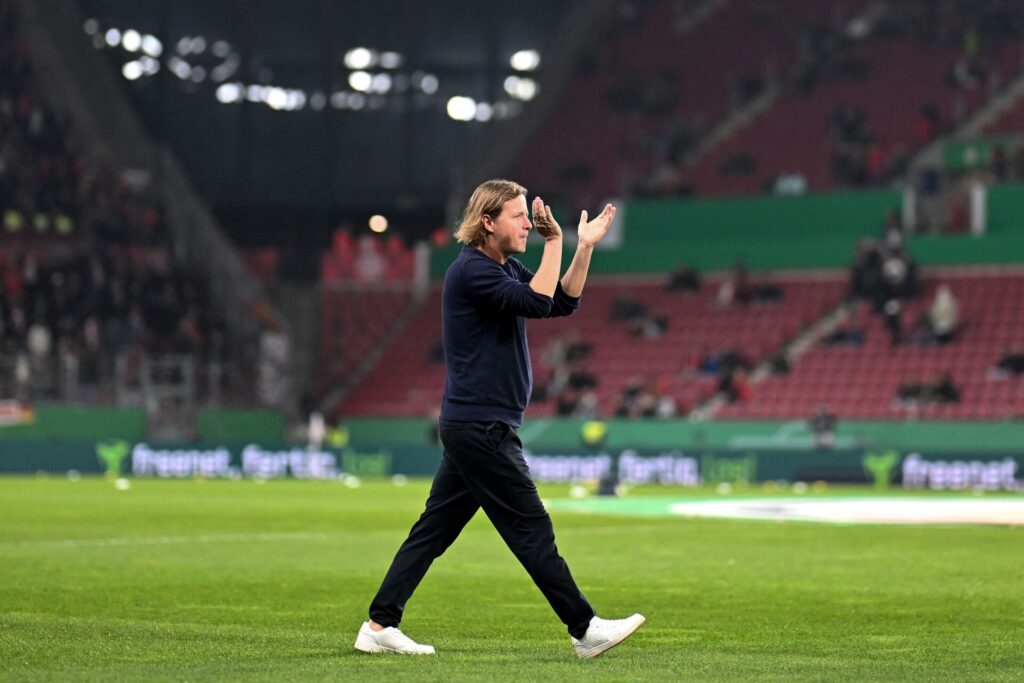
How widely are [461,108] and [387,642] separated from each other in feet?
162

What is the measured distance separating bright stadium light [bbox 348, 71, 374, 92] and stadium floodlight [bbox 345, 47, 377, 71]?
0.60 feet

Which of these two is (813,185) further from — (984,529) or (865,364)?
(984,529)

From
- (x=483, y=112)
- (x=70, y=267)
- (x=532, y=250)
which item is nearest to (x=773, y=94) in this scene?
(x=532, y=250)

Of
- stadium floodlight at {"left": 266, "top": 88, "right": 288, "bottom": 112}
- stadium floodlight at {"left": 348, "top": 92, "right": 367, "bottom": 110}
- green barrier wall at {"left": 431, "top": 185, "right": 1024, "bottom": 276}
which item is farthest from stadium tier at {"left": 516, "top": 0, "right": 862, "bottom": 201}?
stadium floodlight at {"left": 266, "top": 88, "right": 288, "bottom": 112}

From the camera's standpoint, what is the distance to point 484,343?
9.11 meters

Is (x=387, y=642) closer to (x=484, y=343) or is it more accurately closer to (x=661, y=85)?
(x=484, y=343)

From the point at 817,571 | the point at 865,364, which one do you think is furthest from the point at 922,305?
the point at 817,571

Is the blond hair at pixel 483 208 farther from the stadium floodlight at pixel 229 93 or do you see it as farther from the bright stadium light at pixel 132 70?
the stadium floodlight at pixel 229 93

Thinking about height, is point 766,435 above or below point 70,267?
below

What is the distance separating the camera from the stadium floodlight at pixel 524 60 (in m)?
57.5

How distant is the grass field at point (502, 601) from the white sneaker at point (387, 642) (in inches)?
6.1

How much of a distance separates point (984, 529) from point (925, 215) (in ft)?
86.4

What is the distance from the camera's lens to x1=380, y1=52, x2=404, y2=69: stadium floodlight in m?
57.0

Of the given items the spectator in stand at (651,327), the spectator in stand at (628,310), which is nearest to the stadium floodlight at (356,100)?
the spectator in stand at (628,310)
